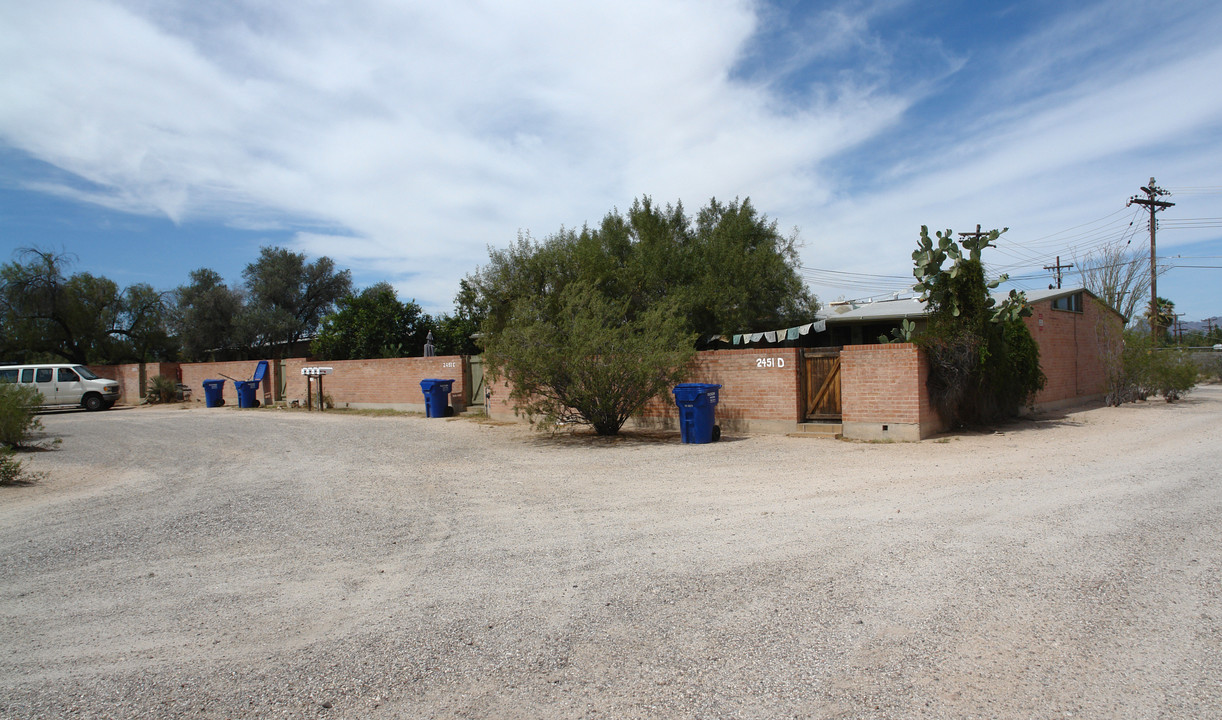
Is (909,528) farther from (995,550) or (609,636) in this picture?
(609,636)

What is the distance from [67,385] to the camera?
27.6 m

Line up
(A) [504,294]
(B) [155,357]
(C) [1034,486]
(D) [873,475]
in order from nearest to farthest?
(C) [1034,486], (D) [873,475], (A) [504,294], (B) [155,357]

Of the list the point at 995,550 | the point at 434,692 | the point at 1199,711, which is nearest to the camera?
the point at 1199,711

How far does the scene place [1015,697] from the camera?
3465 millimetres

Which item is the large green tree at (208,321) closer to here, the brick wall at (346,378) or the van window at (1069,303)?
the brick wall at (346,378)

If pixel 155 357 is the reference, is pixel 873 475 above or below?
below

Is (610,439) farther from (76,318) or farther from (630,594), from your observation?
(76,318)

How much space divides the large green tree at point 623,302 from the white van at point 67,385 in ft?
50.1

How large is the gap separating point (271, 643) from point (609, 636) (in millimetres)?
2122

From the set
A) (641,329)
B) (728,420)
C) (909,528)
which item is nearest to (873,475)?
Result: (909,528)

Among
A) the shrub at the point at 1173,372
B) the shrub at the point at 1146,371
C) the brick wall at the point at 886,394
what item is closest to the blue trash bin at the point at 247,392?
the brick wall at the point at 886,394

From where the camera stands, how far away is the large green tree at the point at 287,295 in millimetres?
41688

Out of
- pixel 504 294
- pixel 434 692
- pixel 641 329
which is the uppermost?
pixel 504 294

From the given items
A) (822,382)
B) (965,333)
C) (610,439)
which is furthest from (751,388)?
(965,333)
